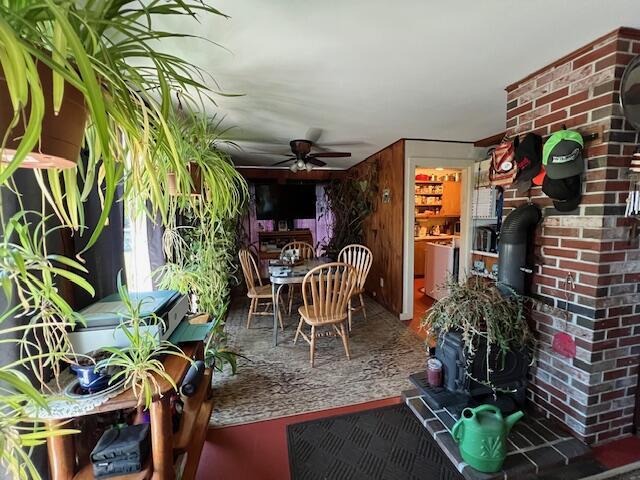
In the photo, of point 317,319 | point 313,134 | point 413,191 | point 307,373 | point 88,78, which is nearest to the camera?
point 88,78

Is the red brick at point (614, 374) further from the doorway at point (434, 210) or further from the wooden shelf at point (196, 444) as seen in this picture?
the doorway at point (434, 210)

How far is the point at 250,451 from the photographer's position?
5.51ft

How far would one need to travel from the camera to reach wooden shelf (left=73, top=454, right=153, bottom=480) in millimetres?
1074

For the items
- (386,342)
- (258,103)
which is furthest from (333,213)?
(258,103)

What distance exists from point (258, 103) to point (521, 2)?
5.48 feet

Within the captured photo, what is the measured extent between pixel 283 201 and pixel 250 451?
13.5 ft

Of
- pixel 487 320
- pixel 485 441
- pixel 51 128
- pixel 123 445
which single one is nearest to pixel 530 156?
pixel 487 320

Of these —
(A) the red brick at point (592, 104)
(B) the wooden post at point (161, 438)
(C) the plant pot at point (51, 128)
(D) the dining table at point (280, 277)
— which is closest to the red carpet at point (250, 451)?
(B) the wooden post at point (161, 438)

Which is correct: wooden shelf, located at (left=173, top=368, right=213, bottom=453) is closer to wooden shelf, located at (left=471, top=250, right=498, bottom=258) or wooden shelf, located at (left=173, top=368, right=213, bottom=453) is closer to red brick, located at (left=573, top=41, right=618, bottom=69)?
red brick, located at (left=573, top=41, right=618, bottom=69)

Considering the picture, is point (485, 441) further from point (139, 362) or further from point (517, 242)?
point (139, 362)

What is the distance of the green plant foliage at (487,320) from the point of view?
1692 mm

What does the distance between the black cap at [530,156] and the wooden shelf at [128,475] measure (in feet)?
8.08

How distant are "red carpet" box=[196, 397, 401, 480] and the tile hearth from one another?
55cm

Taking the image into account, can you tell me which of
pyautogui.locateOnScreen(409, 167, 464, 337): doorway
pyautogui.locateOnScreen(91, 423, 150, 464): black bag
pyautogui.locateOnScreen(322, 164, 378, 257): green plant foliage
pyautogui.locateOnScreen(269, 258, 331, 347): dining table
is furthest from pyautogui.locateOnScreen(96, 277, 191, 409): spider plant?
pyautogui.locateOnScreen(409, 167, 464, 337): doorway
